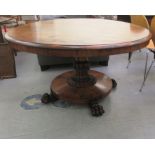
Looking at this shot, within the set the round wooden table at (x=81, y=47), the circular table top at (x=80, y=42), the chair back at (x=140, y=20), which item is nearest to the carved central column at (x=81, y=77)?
the round wooden table at (x=81, y=47)

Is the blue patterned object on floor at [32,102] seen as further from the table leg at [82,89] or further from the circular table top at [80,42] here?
the circular table top at [80,42]

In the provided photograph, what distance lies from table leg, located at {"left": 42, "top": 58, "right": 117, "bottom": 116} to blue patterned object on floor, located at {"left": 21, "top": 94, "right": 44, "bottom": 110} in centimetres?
8

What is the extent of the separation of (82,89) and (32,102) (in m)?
0.51

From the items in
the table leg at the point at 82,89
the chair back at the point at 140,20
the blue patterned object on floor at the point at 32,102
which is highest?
the chair back at the point at 140,20

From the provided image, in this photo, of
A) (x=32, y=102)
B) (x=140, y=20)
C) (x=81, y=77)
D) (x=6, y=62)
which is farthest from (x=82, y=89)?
(x=6, y=62)

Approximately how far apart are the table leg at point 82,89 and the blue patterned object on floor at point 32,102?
0.08 metres

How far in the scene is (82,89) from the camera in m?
1.90

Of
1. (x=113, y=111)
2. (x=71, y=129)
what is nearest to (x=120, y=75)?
(x=113, y=111)

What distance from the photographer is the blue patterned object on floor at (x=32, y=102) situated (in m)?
1.86

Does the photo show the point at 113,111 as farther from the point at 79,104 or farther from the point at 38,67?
the point at 38,67

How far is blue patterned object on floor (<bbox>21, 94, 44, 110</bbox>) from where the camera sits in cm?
186

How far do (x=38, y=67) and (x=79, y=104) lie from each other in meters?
1.15

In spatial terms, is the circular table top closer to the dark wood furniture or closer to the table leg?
the table leg

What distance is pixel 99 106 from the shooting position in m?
1.74
